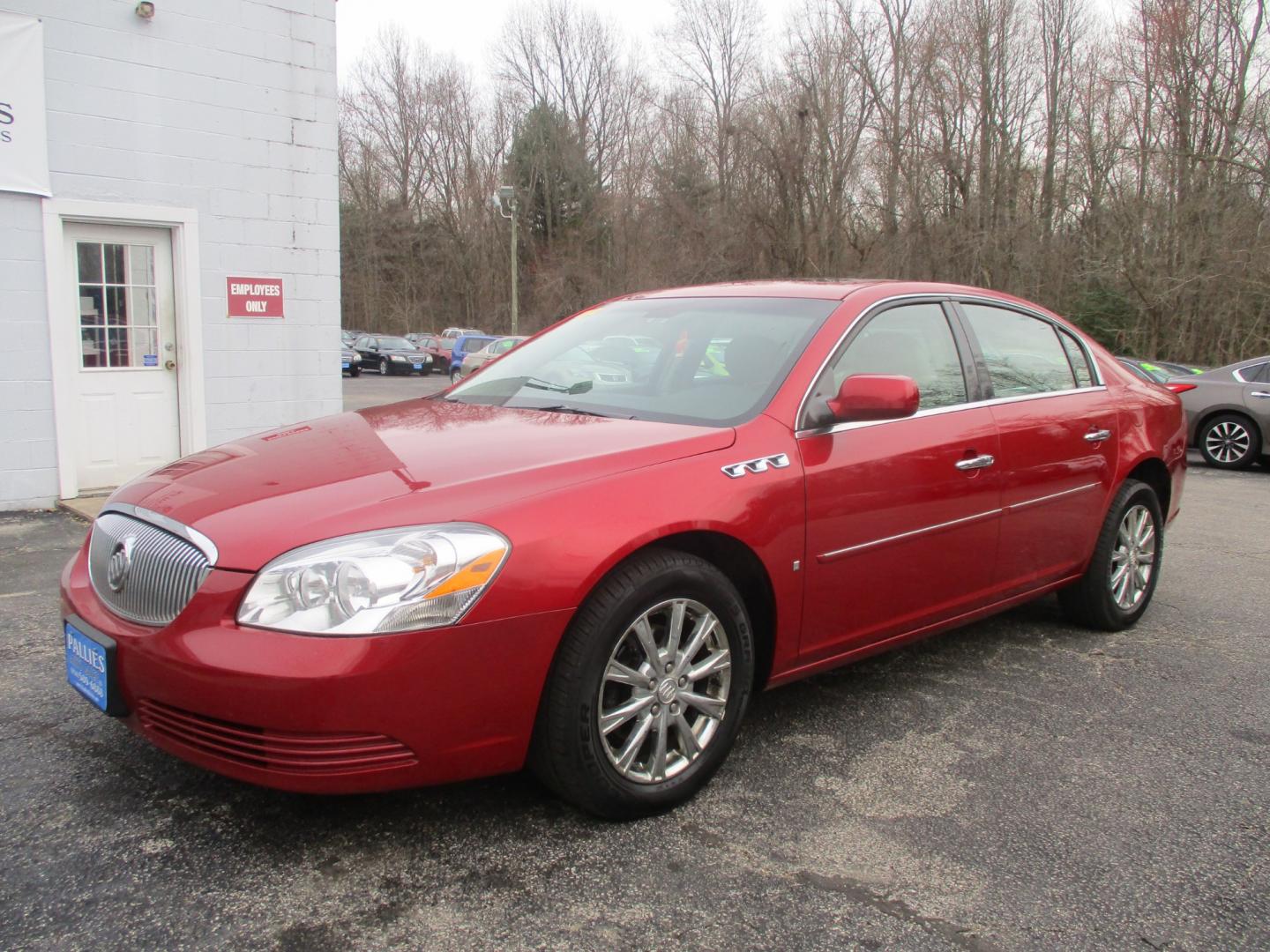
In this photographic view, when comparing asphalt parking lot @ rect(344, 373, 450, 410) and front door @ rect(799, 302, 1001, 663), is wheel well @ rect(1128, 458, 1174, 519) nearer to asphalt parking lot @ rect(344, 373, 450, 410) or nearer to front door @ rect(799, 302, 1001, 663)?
front door @ rect(799, 302, 1001, 663)

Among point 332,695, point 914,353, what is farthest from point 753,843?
point 914,353

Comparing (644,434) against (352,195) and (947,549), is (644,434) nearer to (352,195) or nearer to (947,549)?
(947,549)

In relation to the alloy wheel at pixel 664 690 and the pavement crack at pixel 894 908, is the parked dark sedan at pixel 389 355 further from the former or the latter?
the pavement crack at pixel 894 908

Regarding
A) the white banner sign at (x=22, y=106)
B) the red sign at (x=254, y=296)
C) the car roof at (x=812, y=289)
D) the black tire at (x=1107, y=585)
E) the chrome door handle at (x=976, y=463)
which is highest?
the white banner sign at (x=22, y=106)

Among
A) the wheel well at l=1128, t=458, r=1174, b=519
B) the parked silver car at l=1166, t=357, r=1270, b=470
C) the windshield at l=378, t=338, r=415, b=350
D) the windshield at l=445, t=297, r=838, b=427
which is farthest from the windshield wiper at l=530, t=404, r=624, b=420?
the windshield at l=378, t=338, r=415, b=350

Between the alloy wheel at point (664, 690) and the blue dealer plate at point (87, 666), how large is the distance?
1253mm

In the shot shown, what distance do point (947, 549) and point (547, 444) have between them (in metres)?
1.59

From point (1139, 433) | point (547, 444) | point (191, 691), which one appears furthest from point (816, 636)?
point (1139, 433)

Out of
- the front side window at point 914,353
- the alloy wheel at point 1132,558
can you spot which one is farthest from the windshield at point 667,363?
the alloy wheel at point 1132,558

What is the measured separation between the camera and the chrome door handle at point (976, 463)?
3.59 m

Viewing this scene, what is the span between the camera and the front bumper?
2.24 meters

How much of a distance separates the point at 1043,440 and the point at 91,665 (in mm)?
3425

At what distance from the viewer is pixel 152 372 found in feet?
25.1

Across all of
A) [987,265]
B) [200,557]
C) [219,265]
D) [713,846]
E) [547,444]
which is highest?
[987,265]
